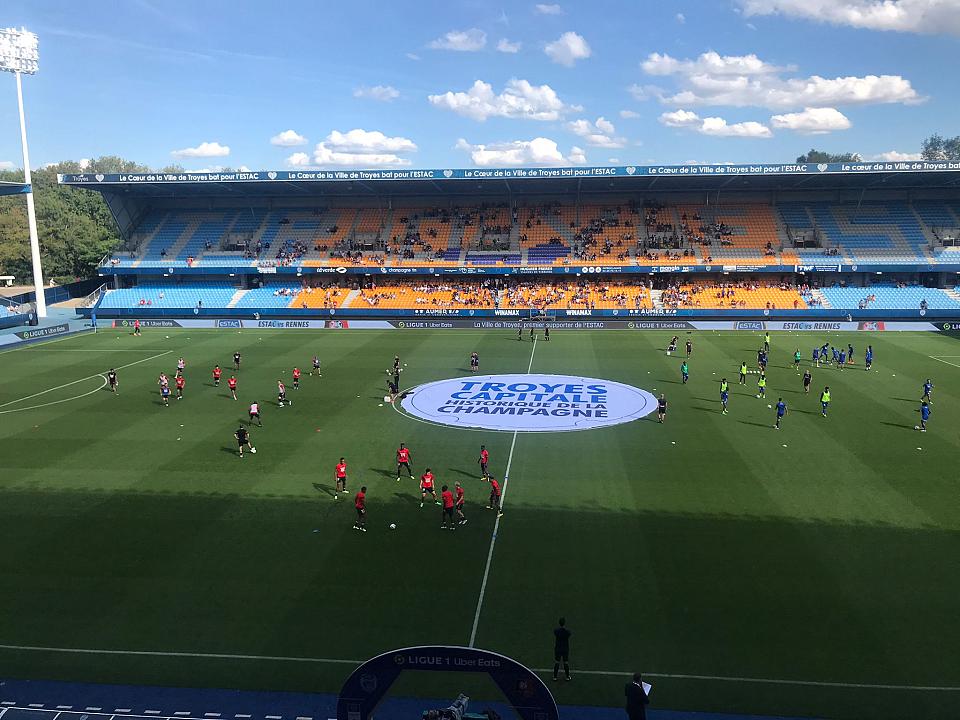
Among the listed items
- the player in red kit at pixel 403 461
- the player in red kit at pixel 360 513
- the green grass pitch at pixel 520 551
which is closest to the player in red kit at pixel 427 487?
the green grass pitch at pixel 520 551

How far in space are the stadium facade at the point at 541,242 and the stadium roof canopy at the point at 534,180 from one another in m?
0.20

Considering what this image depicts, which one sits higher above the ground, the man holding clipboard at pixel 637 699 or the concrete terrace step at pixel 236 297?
the concrete terrace step at pixel 236 297

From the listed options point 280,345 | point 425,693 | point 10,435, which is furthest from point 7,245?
point 425,693

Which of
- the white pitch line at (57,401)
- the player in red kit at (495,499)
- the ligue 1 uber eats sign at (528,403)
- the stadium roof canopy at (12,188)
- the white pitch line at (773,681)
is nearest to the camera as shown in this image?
the white pitch line at (773,681)

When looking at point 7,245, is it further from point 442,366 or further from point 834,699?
point 834,699

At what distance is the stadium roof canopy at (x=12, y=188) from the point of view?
55.3 meters

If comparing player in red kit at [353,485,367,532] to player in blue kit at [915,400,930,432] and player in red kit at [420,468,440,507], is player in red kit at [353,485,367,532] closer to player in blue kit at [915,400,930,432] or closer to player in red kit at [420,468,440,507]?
player in red kit at [420,468,440,507]

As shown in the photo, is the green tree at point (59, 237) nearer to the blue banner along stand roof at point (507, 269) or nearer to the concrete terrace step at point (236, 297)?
the blue banner along stand roof at point (507, 269)

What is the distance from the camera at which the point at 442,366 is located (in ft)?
135

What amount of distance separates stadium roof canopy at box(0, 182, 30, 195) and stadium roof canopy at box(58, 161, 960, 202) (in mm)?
2912

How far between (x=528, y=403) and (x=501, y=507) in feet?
40.3

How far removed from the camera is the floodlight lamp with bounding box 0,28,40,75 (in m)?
57.8

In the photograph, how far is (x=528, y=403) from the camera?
31.9 m

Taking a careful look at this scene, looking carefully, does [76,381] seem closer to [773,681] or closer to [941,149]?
[773,681]
